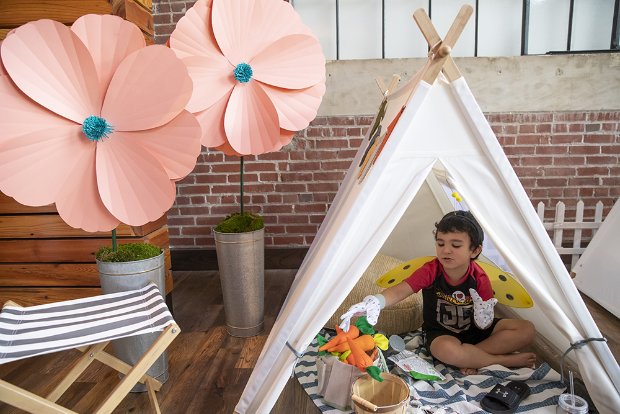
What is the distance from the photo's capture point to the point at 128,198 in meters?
1.31

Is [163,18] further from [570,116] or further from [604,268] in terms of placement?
[604,268]

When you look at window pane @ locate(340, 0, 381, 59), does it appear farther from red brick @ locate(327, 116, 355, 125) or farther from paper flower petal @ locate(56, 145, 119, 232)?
paper flower petal @ locate(56, 145, 119, 232)

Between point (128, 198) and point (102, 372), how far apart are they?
0.87 m

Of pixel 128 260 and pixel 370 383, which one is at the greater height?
pixel 128 260

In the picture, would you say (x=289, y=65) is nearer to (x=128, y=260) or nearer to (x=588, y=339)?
(x=128, y=260)

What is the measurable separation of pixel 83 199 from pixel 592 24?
3198 millimetres

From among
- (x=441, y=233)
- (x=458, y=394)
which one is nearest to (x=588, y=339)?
(x=458, y=394)

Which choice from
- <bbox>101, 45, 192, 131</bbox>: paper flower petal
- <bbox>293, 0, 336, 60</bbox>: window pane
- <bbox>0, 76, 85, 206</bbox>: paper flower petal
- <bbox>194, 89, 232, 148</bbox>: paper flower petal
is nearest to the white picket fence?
<bbox>293, 0, 336, 60</bbox>: window pane

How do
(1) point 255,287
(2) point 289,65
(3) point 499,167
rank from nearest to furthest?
(3) point 499,167
(2) point 289,65
(1) point 255,287

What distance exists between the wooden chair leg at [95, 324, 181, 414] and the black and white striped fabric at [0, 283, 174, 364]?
32 millimetres

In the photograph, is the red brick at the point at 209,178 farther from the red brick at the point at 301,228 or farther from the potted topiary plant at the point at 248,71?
the potted topiary plant at the point at 248,71

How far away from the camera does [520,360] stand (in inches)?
62.1

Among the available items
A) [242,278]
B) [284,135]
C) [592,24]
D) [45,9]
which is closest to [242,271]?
[242,278]

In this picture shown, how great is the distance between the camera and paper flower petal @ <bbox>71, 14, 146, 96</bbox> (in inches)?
49.8
